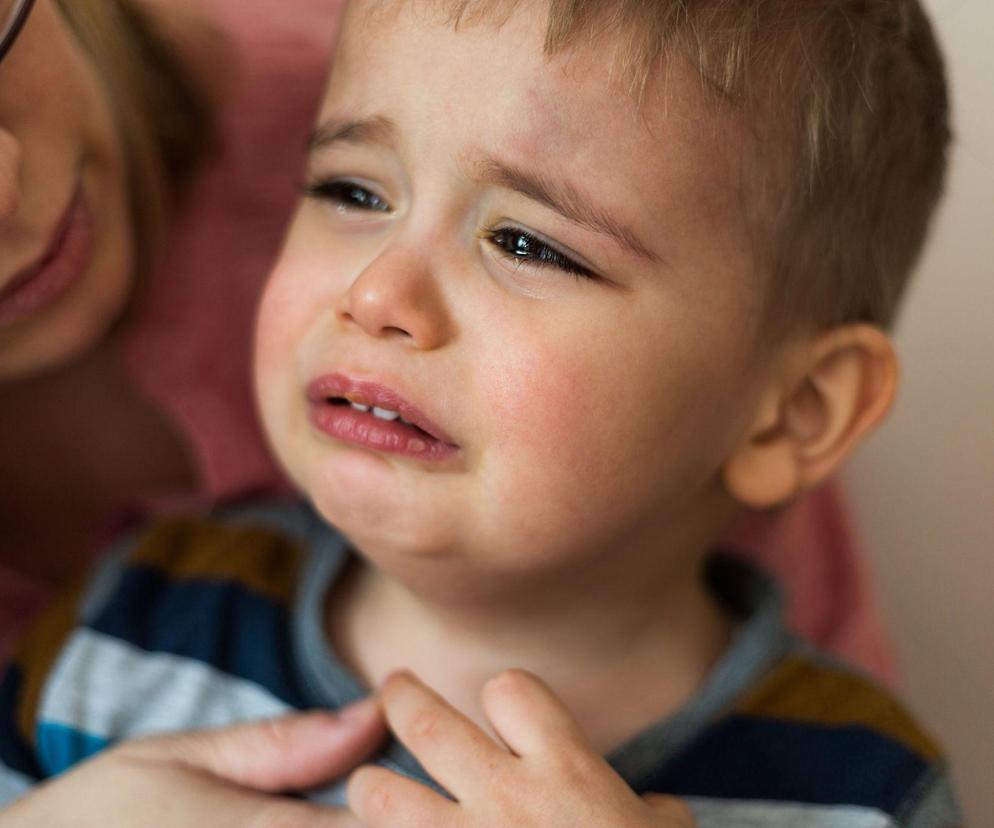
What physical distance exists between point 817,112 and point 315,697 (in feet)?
2.10

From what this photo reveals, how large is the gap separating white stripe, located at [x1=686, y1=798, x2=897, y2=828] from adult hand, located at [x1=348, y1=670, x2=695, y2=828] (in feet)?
0.36

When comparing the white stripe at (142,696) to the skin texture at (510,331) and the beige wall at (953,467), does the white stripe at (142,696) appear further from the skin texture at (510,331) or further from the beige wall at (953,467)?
the beige wall at (953,467)

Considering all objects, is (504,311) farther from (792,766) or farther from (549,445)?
(792,766)

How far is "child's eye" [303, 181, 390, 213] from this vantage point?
939 mm

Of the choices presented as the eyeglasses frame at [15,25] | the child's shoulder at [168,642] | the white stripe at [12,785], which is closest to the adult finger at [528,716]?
the child's shoulder at [168,642]

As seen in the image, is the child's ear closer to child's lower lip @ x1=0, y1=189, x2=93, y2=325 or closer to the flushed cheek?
the flushed cheek

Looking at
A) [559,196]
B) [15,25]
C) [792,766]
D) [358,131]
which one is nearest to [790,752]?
[792,766]

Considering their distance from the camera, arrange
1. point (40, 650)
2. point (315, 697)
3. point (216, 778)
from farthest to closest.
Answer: point (40, 650) < point (315, 697) < point (216, 778)

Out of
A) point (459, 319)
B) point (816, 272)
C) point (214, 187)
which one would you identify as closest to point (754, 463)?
point (816, 272)

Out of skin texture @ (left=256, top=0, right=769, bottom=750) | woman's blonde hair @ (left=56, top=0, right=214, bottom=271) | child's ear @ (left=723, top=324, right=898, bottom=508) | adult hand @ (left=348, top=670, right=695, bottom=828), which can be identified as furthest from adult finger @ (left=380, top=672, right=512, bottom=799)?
woman's blonde hair @ (left=56, top=0, right=214, bottom=271)

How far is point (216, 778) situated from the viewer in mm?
938

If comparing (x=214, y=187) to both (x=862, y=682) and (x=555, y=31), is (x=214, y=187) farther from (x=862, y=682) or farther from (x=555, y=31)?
(x=862, y=682)

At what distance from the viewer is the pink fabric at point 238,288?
4.07 ft

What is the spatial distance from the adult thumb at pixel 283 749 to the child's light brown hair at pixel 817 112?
458 mm
